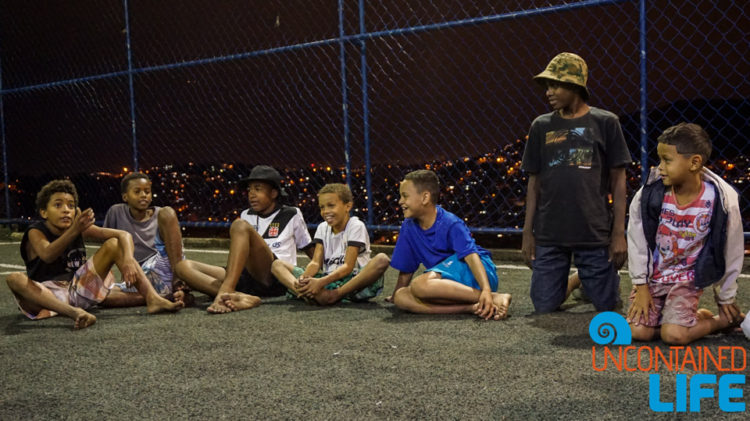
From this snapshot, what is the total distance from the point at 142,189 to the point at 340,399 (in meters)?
2.53

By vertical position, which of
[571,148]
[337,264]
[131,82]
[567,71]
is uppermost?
[131,82]

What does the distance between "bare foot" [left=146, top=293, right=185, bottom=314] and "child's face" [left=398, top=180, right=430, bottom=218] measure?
4.48 feet

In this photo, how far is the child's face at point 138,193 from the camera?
4207mm

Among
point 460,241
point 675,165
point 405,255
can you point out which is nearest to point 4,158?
point 405,255

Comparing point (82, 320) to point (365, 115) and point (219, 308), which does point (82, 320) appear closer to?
point (219, 308)

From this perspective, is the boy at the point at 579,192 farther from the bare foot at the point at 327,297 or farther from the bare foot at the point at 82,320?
the bare foot at the point at 82,320

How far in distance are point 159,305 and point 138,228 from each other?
2.25ft

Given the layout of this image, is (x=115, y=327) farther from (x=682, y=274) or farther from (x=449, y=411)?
(x=682, y=274)

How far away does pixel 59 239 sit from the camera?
3.64 meters

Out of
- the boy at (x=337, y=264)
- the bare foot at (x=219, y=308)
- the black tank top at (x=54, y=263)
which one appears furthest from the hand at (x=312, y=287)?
the black tank top at (x=54, y=263)

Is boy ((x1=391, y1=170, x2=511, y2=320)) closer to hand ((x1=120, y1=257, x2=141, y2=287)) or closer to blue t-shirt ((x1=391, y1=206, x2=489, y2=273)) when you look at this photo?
blue t-shirt ((x1=391, y1=206, x2=489, y2=273))

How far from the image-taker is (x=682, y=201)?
290 centimetres

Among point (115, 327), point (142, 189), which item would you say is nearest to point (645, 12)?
point (142, 189)

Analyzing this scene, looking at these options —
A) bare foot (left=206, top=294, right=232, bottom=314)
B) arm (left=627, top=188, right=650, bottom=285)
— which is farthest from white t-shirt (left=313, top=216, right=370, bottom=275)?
arm (left=627, top=188, right=650, bottom=285)
